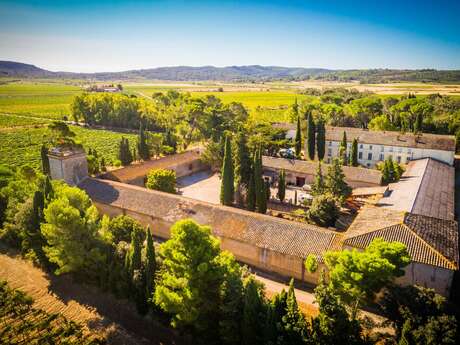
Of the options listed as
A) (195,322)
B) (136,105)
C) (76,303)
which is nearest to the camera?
(195,322)

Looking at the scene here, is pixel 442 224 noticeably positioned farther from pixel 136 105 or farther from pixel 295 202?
pixel 136 105

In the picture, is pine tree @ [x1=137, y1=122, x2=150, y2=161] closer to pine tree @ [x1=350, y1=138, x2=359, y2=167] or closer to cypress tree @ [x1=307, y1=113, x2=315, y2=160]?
cypress tree @ [x1=307, y1=113, x2=315, y2=160]

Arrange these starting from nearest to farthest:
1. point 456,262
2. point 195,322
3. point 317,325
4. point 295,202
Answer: point 317,325 < point 195,322 < point 456,262 < point 295,202

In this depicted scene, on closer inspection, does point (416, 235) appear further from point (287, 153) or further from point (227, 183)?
point (287, 153)

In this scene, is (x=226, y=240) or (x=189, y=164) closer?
(x=226, y=240)

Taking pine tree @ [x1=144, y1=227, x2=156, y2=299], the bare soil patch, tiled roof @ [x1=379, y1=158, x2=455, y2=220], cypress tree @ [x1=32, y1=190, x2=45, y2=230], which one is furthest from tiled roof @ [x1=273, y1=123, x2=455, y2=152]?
cypress tree @ [x1=32, y1=190, x2=45, y2=230]

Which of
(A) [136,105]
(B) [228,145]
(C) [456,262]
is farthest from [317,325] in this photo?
(A) [136,105]
